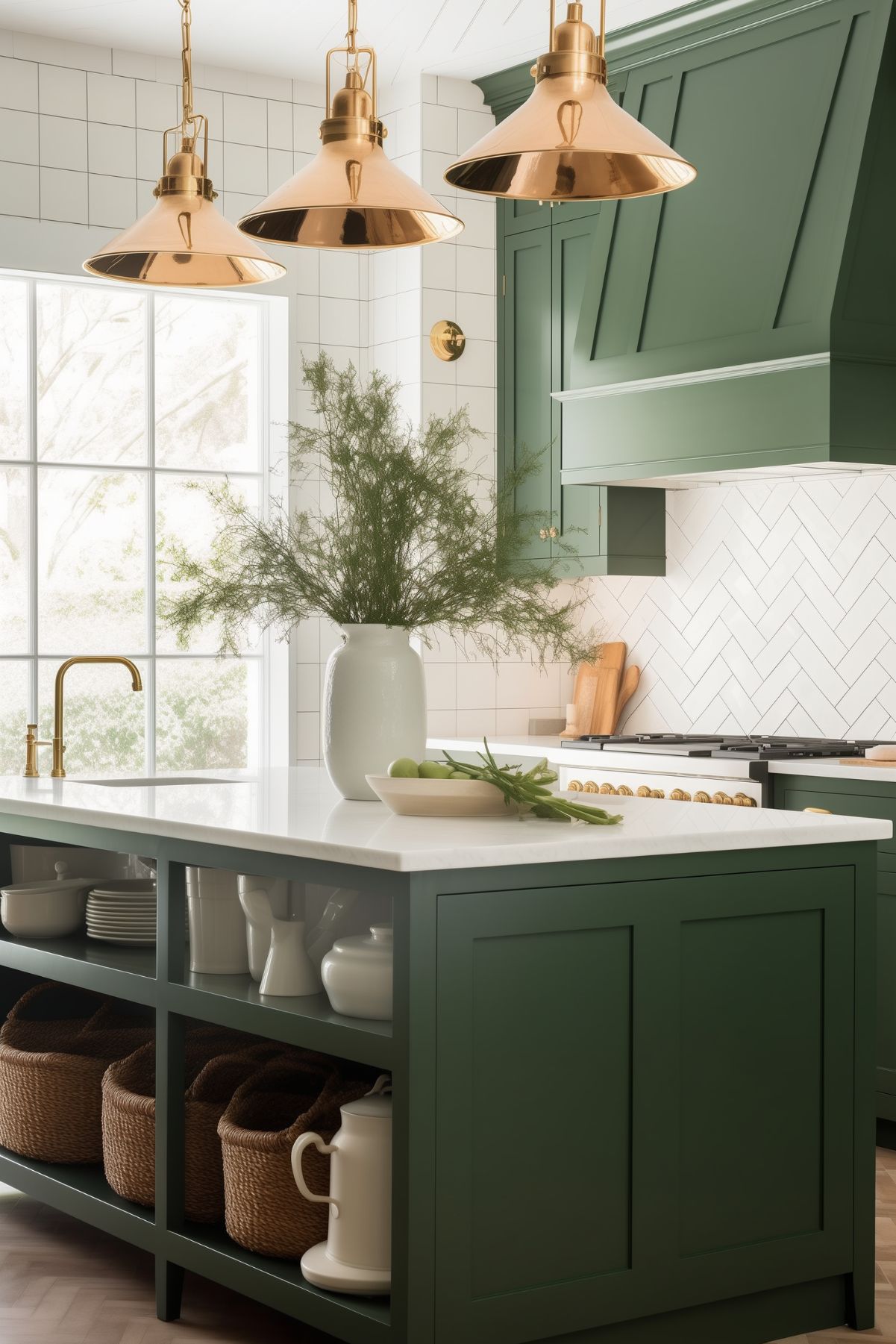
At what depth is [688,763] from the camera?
192 inches

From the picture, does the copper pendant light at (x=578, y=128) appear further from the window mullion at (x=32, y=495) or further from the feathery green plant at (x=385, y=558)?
the window mullion at (x=32, y=495)

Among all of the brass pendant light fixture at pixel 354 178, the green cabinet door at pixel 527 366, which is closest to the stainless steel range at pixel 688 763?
the green cabinet door at pixel 527 366

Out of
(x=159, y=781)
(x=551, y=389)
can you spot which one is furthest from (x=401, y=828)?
(x=551, y=389)

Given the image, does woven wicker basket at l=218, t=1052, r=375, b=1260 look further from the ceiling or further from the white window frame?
the ceiling

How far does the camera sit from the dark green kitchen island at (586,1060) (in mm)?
2537

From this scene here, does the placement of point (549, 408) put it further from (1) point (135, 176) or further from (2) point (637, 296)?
(1) point (135, 176)

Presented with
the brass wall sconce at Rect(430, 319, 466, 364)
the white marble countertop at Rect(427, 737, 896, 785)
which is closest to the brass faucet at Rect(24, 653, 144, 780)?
the white marble countertop at Rect(427, 737, 896, 785)

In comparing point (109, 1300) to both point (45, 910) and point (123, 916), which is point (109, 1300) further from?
point (45, 910)

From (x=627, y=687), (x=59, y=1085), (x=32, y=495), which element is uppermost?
(x=32, y=495)

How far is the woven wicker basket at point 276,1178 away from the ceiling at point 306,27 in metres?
3.65

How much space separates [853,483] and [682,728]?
115 centimetres

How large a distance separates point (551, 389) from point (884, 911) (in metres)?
2.42

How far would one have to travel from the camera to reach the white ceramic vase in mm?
3572

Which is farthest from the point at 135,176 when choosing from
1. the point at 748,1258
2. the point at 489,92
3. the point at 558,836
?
the point at 748,1258
